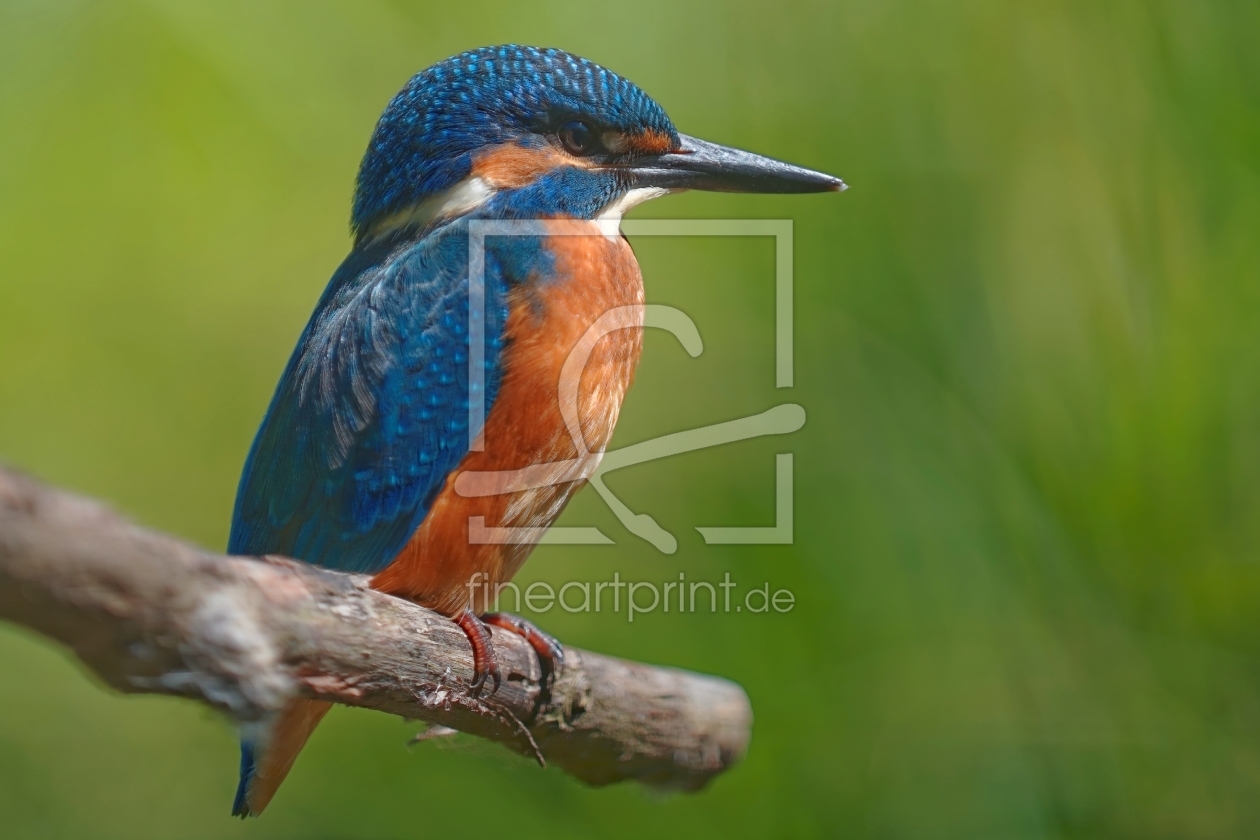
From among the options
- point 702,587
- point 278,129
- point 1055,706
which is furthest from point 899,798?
point 278,129

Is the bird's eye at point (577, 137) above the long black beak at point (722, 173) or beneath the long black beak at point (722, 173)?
above

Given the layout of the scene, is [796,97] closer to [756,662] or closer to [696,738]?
[756,662]

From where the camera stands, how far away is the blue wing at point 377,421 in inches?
55.8

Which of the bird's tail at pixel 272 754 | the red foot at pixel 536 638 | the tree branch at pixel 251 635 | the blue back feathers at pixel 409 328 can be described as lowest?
the bird's tail at pixel 272 754

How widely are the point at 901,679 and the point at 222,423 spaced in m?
1.45

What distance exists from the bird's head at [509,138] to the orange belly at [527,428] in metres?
0.13

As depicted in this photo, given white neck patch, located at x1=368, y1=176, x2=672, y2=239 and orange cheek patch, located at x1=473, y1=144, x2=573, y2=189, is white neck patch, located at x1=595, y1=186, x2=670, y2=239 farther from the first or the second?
orange cheek patch, located at x1=473, y1=144, x2=573, y2=189

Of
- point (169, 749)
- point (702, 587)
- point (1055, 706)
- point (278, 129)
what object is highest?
point (278, 129)

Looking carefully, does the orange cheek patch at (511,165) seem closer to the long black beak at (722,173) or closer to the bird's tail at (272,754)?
the long black beak at (722,173)

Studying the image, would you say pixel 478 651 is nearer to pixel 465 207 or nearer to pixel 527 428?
pixel 527 428

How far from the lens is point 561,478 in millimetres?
1469

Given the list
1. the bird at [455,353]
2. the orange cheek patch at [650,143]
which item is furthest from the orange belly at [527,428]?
the orange cheek patch at [650,143]

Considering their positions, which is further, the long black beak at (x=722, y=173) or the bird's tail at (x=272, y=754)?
the long black beak at (x=722, y=173)

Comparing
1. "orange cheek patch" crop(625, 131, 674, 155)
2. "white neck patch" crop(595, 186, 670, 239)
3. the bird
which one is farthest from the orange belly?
"orange cheek patch" crop(625, 131, 674, 155)
